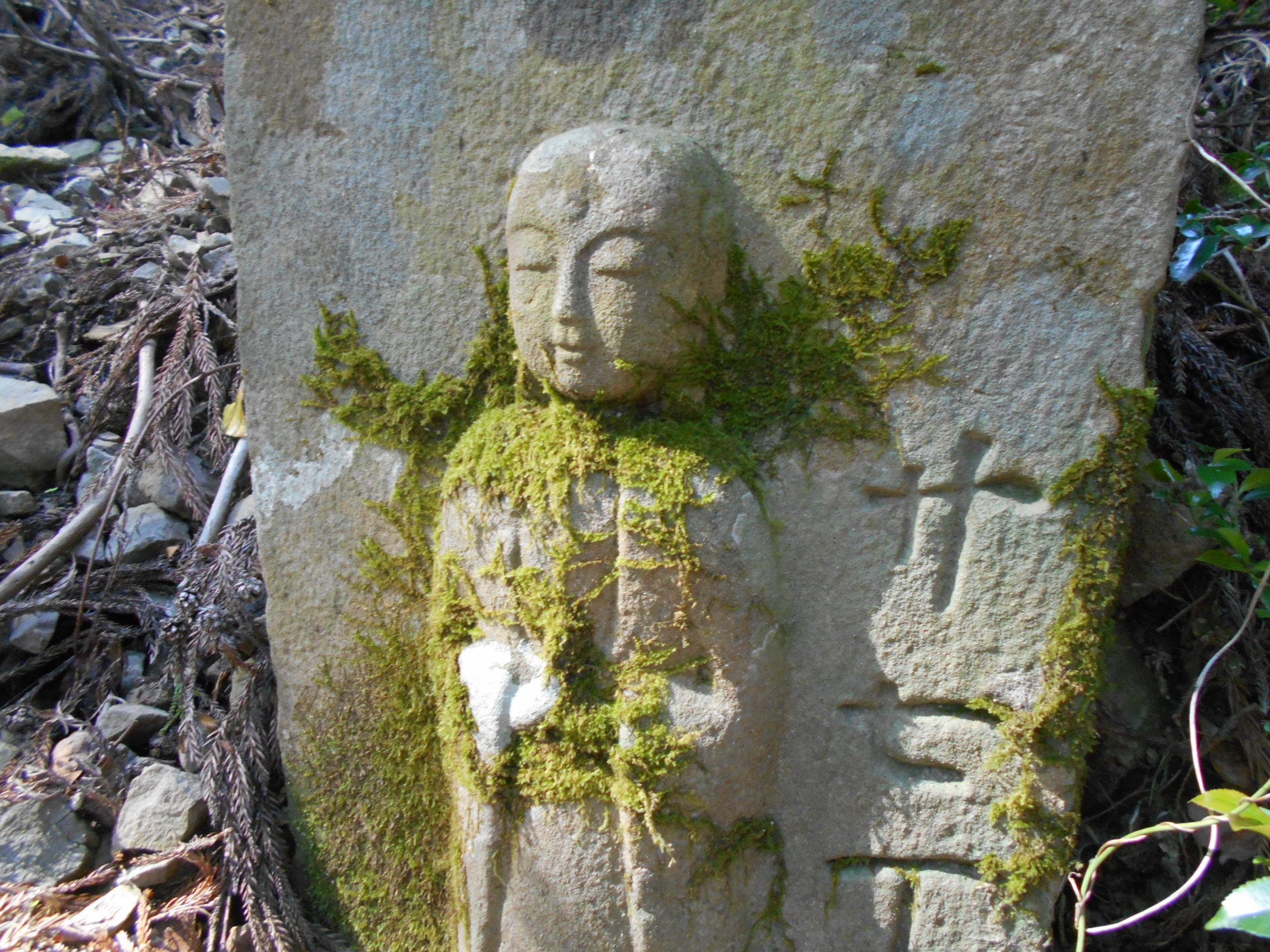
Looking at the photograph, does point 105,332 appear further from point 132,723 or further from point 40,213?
point 132,723

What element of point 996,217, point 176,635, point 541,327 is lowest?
point 176,635

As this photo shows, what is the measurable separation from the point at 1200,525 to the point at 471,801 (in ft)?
5.51

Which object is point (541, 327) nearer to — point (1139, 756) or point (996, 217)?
point (996, 217)

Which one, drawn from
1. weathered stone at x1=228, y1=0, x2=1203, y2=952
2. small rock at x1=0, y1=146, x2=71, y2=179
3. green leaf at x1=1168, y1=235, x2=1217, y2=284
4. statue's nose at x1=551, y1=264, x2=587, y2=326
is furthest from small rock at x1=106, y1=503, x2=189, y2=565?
green leaf at x1=1168, y1=235, x2=1217, y2=284

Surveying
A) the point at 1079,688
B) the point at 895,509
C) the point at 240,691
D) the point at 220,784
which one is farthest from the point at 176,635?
the point at 1079,688

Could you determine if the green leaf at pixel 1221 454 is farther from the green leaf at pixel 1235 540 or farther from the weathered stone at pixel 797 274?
the weathered stone at pixel 797 274

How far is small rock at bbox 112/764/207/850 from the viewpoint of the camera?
217cm

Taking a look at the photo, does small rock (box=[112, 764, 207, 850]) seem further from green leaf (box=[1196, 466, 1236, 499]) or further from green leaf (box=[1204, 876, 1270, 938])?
green leaf (box=[1196, 466, 1236, 499])

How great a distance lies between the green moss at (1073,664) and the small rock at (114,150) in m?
4.19

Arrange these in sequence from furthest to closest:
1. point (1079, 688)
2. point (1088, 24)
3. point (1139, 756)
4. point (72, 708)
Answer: point (72, 708), point (1139, 756), point (1079, 688), point (1088, 24)

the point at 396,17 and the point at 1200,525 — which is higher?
the point at 396,17

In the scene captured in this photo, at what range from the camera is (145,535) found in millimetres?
2881

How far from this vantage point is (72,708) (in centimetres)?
253

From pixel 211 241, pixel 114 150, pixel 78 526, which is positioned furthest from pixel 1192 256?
pixel 114 150
